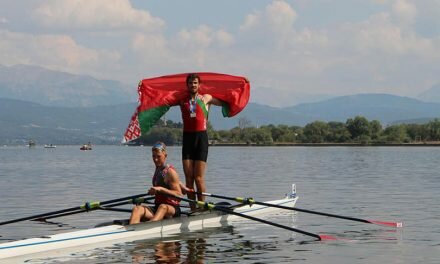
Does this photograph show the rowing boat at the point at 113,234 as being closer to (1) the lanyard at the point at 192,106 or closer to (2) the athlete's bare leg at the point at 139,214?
(2) the athlete's bare leg at the point at 139,214

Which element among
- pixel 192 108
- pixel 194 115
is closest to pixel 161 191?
pixel 194 115

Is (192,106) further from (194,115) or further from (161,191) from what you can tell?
(161,191)

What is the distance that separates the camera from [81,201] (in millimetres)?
31016

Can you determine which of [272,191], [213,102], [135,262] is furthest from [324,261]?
[272,191]

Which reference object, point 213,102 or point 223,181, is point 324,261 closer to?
point 213,102

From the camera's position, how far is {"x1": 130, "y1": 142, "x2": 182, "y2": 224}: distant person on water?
16969 millimetres

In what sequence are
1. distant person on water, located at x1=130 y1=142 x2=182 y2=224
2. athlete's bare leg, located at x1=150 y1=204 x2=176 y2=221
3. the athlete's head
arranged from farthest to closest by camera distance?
1. athlete's bare leg, located at x1=150 y1=204 x2=176 y2=221
2. distant person on water, located at x1=130 y1=142 x2=182 y2=224
3. the athlete's head

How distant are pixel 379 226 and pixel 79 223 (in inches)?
333

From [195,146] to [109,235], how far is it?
3.70m

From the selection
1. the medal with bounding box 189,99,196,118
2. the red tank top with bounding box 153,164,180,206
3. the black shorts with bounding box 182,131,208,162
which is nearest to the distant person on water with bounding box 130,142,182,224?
the red tank top with bounding box 153,164,180,206

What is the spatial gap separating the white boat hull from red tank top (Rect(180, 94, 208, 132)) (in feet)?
7.24

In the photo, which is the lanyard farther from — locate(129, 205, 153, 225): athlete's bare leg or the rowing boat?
locate(129, 205, 153, 225): athlete's bare leg

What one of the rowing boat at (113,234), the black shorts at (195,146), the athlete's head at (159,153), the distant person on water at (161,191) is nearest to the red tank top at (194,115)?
the black shorts at (195,146)

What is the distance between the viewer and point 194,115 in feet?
63.0
